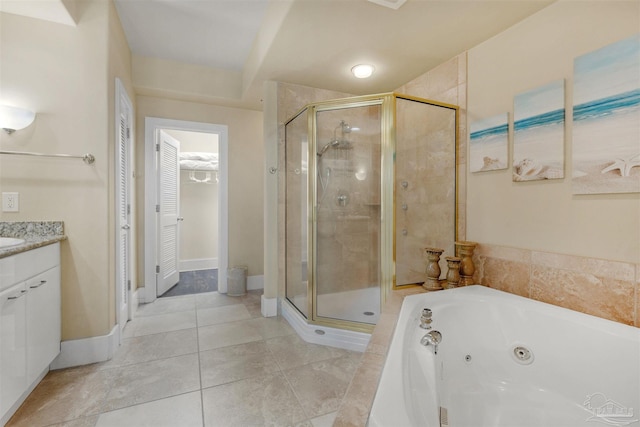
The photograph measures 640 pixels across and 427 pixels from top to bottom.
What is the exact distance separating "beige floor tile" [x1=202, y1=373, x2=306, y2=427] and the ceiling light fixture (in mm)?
2443

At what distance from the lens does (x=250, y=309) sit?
9.62 feet

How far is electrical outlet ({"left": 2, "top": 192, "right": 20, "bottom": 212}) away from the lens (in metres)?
1.75

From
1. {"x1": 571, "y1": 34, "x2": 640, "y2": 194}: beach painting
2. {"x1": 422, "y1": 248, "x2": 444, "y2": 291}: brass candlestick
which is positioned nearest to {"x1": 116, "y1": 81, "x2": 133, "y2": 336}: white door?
{"x1": 422, "y1": 248, "x2": 444, "y2": 291}: brass candlestick

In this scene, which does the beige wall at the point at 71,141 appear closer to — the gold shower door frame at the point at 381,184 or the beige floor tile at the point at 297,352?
the beige floor tile at the point at 297,352

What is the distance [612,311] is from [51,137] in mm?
3393

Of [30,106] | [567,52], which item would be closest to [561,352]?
[567,52]

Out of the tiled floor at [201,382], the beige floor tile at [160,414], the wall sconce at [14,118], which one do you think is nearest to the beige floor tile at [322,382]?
the tiled floor at [201,382]

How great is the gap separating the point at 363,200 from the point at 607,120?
1.59m

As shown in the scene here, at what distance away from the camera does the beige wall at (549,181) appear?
1.35 metres

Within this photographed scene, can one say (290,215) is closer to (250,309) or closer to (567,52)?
(250,309)

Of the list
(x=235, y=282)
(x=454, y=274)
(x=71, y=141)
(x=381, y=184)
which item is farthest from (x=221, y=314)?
(x=454, y=274)

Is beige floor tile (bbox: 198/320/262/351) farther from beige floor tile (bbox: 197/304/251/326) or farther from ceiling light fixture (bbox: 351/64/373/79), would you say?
ceiling light fixture (bbox: 351/64/373/79)

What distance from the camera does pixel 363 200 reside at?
2.54m

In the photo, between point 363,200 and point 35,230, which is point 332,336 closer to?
point 363,200
